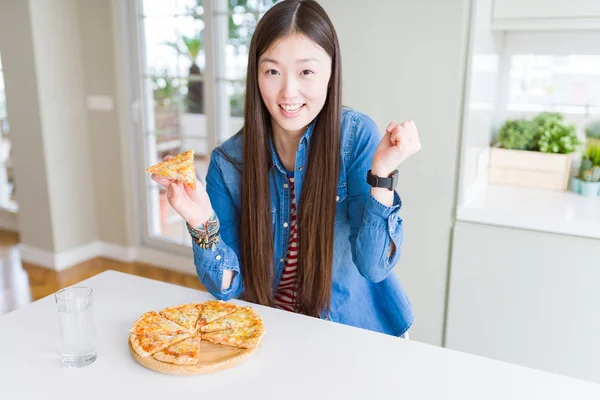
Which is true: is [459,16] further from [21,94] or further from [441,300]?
[21,94]

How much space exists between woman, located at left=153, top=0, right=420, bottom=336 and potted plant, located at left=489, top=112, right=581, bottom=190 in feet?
3.92

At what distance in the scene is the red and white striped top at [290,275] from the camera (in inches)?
58.7

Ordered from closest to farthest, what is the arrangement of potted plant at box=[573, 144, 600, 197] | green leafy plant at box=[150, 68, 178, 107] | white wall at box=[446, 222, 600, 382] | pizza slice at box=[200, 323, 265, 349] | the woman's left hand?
pizza slice at box=[200, 323, 265, 349] → the woman's left hand → white wall at box=[446, 222, 600, 382] → potted plant at box=[573, 144, 600, 197] → green leafy plant at box=[150, 68, 178, 107]

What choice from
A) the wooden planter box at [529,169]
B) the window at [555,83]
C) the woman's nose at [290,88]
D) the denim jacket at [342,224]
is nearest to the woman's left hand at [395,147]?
the denim jacket at [342,224]

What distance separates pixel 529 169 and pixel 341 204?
1.31m

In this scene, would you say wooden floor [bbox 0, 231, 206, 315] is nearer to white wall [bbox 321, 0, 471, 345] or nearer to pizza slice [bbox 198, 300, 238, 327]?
white wall [bbox 321, 0, 471, 345]

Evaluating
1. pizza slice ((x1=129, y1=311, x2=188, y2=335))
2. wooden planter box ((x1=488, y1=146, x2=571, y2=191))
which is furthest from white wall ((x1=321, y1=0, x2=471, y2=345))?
pizza slice ((x1=129, y1=311, x2=188, y2=335))

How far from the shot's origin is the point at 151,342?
1.10 meters

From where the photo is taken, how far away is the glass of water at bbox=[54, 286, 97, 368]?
3.55 feet

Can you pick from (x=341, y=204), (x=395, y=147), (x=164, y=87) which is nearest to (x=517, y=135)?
(x=341, y=204)

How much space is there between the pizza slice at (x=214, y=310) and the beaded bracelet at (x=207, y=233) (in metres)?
0.13

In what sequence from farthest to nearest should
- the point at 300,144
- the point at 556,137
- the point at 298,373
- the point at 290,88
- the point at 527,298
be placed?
1. the point at 556,137
2. the point at 527,298
3. the point at 300,144
4. the point at 290,88
5. the point at 298,373

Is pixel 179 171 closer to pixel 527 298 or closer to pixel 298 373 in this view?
pixel 298 373

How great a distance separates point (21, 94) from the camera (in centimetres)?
359
